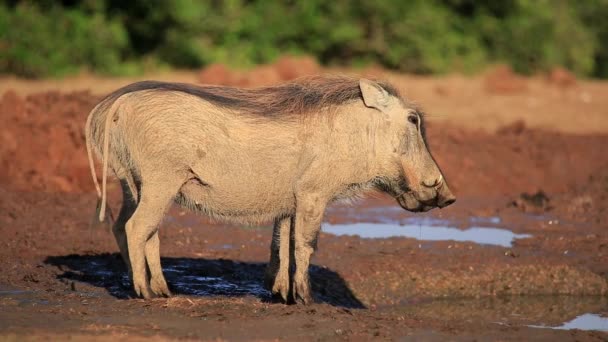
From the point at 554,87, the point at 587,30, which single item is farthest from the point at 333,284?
the point at 587,30

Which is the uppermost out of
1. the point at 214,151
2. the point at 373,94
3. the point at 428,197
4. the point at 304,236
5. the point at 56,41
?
the point at 56,41

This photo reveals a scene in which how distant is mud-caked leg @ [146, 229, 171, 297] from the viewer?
21.3 feet

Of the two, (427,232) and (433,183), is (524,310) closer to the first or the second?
(433,183)

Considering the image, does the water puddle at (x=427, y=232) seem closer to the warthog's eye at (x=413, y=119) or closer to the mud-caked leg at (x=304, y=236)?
the warthog's eye at (x=413, y=119)

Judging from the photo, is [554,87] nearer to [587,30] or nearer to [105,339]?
[587,30]

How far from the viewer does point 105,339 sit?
5324 millimetres

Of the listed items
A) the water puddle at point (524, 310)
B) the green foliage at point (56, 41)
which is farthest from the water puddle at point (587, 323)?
the green foliage at point (56, 41)

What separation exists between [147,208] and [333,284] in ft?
6.38

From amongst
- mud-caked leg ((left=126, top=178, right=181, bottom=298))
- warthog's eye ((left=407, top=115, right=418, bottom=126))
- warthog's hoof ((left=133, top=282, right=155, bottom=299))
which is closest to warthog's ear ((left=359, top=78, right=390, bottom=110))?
warthog's eye ((left=407, top=115, right=418, bottom=126))

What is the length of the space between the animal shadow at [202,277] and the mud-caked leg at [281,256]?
220mm

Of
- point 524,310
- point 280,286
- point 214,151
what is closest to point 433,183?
point 280,286

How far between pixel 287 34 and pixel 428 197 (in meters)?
14.0

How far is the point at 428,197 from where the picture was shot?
673 cm

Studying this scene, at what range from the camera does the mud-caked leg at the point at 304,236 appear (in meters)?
6.46
